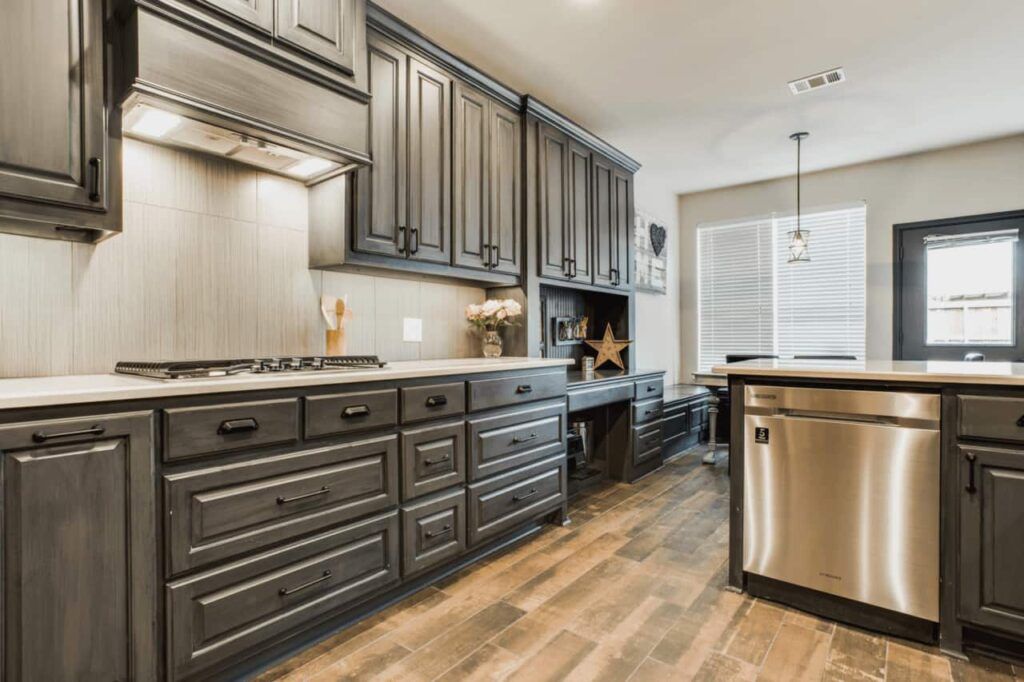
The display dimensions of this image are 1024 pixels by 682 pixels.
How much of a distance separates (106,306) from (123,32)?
36.1 inches

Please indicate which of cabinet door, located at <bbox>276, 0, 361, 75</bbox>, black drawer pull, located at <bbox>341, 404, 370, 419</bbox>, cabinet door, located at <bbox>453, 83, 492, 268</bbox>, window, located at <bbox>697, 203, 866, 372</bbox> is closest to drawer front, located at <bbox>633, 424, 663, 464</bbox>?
window, located at <bbox>697, 203, 866, 372</bbox>

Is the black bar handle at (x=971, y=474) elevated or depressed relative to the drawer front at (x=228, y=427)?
depressed

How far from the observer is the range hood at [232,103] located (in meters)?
1.64

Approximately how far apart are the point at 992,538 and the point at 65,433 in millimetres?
2786

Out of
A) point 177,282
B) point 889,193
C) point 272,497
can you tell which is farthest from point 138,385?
point 889,193

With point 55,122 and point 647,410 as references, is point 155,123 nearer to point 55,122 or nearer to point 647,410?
point 55,122

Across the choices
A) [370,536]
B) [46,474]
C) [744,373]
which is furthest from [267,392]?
[744,373]

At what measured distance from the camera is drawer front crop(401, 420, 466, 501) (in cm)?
215

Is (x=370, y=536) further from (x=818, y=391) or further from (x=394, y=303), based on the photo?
(x=818, y=391)

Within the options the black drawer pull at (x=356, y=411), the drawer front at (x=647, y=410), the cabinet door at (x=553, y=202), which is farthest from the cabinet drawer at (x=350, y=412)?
the drawer front at (x=647, y=410)

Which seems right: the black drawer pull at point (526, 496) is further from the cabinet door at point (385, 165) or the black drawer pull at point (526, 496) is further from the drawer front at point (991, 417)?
the drawer front at point (991, 417)

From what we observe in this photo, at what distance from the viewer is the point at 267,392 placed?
169 cm

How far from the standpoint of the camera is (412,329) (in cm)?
301

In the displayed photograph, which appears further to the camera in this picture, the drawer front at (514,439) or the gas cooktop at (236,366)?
the drawer front at (514,439)
